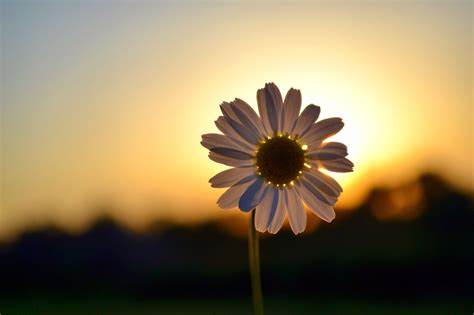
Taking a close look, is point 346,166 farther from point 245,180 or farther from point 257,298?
point 257,298

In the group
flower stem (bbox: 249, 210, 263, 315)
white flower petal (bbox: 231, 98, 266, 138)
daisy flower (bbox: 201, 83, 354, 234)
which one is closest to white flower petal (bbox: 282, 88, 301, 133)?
daisy flower (bbox: 201, 83, 354, 234)

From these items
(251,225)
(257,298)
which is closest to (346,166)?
(251,225)

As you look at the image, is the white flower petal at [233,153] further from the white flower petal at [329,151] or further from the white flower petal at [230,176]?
Result: the white flower petal at [329,151]

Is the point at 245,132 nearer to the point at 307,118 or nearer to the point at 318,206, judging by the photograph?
the point at 307,118

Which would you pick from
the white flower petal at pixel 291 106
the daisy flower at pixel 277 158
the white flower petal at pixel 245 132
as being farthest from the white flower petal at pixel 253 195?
the white flower petal at pixel 291 106

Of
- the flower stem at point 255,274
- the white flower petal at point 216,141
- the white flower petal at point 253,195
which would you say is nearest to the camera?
the flower stem at point 255,274

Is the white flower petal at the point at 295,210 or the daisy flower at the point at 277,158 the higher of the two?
the daisy flower at the point at 277,158

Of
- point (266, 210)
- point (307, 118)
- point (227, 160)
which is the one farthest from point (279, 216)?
point (307, 118)
